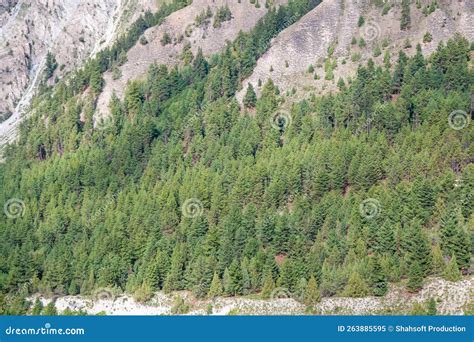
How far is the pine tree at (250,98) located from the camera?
16162 cm

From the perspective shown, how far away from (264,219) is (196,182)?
19292 mm

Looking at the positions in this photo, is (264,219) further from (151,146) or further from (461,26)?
(461,26)

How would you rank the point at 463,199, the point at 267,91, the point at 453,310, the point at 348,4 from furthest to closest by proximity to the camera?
the point at 348,4
the point at 267,91
the point at 463,199
the point at 453,310

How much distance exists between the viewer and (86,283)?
389 ft

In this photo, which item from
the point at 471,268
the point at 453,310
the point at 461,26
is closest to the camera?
the point at 453,310

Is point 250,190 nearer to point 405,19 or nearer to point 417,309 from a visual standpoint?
point 417,309

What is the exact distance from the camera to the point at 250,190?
425 feet

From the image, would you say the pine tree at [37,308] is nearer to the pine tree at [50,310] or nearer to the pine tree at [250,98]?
the pine tree at [50,310]

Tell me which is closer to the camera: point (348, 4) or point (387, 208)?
point (387, 208)

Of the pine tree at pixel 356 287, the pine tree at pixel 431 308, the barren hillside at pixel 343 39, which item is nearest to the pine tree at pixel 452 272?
the pine tree at pixel 431 308

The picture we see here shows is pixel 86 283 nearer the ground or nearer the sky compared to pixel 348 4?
nearer the ground

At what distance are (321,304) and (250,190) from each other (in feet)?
103

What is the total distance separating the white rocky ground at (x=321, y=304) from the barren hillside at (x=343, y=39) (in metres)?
65.3

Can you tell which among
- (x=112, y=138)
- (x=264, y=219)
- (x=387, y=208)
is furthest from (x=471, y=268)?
(x=112, y=138)
